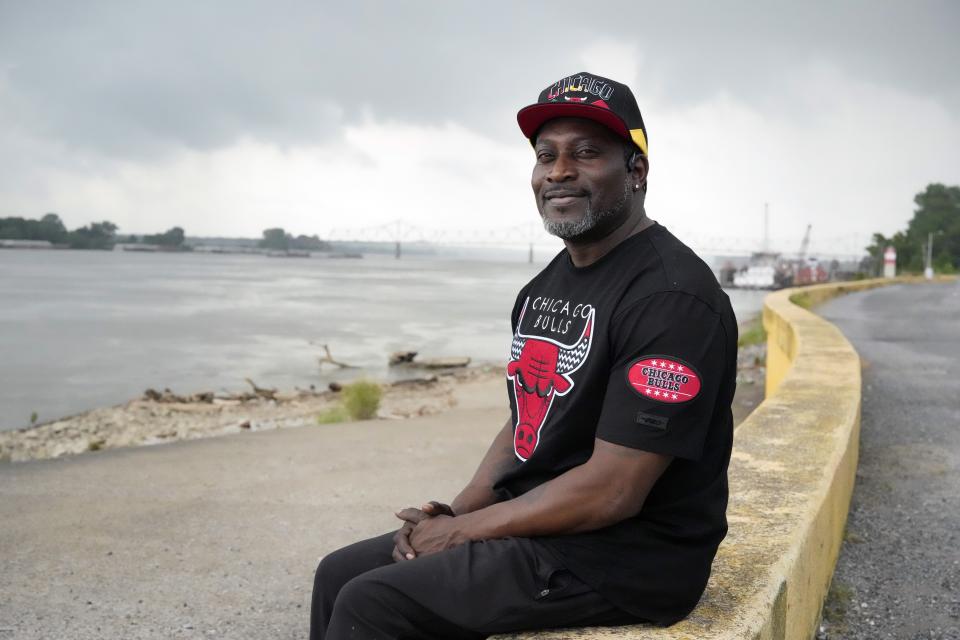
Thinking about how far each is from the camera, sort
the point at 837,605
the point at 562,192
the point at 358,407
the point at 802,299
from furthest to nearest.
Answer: the point at 802,299, the point at 358,407, the point at 837,605, the point at 562,192

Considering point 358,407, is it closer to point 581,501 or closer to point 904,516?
point 904,516

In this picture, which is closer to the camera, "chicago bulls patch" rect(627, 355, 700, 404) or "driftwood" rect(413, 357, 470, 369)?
"chicago bulls patch" rect(627, 355, 700, 404)

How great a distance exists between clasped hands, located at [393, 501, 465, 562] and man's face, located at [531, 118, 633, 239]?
84 centimetres

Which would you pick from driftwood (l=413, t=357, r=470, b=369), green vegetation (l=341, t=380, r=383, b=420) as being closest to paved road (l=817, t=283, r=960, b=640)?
green vegetation (l=341, t=380, r=383, b=420)

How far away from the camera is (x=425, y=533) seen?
7.38ft

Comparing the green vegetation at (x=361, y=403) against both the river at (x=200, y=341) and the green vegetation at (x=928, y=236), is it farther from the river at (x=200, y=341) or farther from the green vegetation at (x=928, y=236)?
the green vegetation at (x=928, y=236)

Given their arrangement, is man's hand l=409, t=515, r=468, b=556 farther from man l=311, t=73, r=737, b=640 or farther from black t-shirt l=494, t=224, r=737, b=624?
black t-shirt l=494, t=224, r=737, b=624

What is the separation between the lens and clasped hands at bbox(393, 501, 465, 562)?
2.19 m

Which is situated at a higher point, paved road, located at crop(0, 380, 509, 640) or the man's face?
the man's face

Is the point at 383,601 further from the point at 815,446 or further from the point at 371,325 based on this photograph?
the point at 371,325

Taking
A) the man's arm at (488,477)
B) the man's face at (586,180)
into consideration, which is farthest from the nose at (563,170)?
the man's arm at (488,477)

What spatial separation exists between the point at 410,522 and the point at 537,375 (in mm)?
548

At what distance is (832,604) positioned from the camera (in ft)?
11.5

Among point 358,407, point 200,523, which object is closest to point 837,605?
point 200,523
